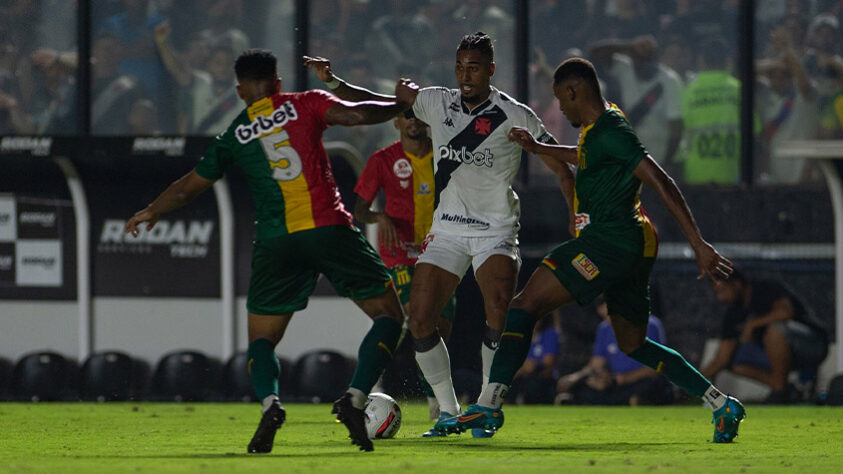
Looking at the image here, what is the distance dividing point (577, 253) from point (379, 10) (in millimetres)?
8779

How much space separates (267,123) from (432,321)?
5.15ft

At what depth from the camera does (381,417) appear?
866cm

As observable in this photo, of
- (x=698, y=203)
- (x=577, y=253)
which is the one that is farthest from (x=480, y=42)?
(x=698, y=203)

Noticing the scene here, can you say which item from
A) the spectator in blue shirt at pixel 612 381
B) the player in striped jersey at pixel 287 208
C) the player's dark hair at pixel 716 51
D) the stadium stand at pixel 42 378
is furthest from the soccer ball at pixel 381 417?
the player's dark hair at pixel 716 51

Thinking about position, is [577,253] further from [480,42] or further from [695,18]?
[695,18]

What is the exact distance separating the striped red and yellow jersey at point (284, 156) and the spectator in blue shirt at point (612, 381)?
624 centimetres

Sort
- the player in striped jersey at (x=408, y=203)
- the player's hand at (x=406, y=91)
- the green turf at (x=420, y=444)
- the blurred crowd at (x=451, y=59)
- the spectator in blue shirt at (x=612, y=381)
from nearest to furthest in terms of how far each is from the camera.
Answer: the green turf at (x=420, y=444), the player's hand at (x=406, y=91), the player in striped jersey at (x=408, y=203), the spectator in blue shirt at (x=612, y=381), the blurred crowd at (x=451, y=59)

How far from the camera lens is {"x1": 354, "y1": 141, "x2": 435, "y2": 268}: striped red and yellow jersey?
1027 cm

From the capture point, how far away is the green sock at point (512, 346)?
25.9 ft

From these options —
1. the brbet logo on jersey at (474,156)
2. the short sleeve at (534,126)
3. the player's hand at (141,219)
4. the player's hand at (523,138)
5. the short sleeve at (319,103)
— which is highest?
the short sleeve at (319,103)

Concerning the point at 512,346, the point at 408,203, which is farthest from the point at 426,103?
the point at 408,203

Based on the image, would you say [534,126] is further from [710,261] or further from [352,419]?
[352,419]

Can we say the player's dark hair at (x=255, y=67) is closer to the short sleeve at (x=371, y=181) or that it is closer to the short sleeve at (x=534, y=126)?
the short sleeve at (x=534, y=126)

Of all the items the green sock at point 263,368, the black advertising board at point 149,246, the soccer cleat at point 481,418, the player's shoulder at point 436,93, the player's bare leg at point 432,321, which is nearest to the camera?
the green sock at point 263,368
